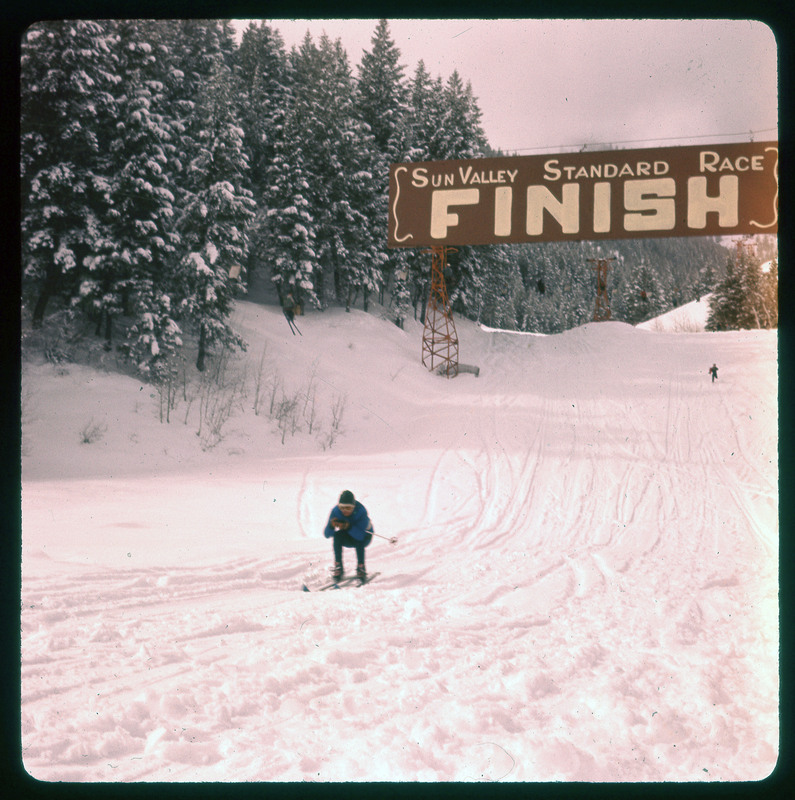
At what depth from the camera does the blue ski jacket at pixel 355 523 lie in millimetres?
3404

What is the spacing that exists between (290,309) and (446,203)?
317 cm

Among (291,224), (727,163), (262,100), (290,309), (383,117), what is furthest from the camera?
(291,224)

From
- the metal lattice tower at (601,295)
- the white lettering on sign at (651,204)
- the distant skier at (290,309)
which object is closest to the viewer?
the white lettering on sign at (651,204)

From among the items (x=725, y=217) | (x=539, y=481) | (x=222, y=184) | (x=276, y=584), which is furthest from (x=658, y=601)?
(x=222, y=184)

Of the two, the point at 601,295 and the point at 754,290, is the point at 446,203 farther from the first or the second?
the point at 601,295

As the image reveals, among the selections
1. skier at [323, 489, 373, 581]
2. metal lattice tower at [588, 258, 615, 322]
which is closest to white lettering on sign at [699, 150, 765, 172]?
metal lattice tower at [588, 258, 615, 322]

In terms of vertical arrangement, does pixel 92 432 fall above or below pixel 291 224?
below

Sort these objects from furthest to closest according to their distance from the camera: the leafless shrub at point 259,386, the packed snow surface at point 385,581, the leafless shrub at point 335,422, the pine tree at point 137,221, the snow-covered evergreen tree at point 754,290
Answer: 1. the leafless shrub at point 335,422
2. the leafless shrub at point 259,386
3. the pine tree at point 137,221
4. the snow-covered evergreen tree at point 754,290
5. the packed snow surface at point 385,581

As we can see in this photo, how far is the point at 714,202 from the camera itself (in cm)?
233

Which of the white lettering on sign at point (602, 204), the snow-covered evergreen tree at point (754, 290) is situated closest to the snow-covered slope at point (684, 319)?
the snow-covered evergreen tree at point (754, 290)

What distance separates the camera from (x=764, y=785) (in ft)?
6.00

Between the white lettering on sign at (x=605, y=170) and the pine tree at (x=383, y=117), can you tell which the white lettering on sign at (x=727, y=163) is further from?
the pine tree at (x=383, y=117)

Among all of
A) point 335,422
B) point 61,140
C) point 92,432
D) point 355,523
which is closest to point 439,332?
point 335,422

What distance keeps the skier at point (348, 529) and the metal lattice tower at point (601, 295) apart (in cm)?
261
